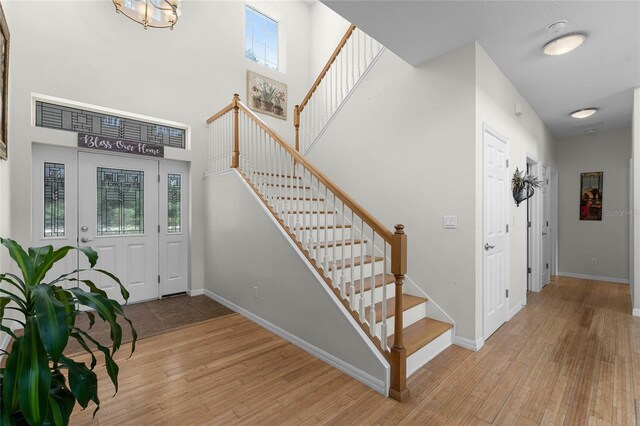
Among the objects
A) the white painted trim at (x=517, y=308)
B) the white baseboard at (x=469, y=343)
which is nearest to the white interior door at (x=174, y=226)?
the white baseboard at (x=469, y=343)

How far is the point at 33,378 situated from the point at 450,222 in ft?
9.71

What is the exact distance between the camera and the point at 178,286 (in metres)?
4.55

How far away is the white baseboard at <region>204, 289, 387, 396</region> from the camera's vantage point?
2184mm

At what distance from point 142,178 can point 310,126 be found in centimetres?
253

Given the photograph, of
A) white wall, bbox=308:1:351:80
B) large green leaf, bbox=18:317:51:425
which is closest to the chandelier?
white wall, bbox=308:1:351:80

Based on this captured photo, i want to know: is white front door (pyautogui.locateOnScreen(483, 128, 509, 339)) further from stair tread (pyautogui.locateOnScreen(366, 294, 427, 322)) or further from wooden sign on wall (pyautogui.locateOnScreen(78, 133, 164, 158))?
wooden sign on wall (pyautogui.locateOnScreen(78, 133, 164, 158))

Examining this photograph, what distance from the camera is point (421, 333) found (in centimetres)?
267

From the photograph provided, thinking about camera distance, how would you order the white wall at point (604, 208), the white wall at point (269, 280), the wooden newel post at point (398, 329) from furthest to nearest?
the white wall at point (604, 208), the white wall at point (269, 280), the wooden newel post at point (398, 329)

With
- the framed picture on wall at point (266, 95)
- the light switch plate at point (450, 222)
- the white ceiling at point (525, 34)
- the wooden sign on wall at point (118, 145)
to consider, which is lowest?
the light switch plate at point (450, 222)

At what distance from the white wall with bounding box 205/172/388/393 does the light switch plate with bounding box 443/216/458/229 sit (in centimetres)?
134

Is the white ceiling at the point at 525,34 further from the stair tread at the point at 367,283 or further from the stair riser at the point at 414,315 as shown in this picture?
the stair riser at the point at 414,315

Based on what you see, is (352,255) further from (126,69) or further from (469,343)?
(126,69)

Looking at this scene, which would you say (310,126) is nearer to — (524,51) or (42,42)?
(524,51)

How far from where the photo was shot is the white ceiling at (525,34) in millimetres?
2246
